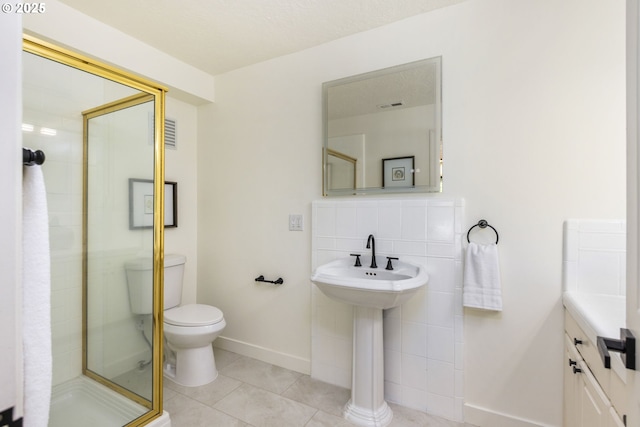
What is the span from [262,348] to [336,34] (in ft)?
7.88

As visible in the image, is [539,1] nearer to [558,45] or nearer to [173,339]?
[558,45]

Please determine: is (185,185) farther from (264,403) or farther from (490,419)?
(490,419)

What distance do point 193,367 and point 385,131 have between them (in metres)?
2.06

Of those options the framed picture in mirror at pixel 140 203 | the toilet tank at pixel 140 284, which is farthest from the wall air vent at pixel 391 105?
the toilet tank at pixel 140 284

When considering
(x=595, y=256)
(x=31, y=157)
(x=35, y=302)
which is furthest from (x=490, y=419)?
(x=31, y=157)

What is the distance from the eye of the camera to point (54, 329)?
5.36 ft

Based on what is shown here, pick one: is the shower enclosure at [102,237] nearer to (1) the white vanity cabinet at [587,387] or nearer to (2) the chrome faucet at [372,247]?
(2) the chrome faucet at [372,247]

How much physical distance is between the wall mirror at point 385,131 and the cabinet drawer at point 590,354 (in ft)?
2.99

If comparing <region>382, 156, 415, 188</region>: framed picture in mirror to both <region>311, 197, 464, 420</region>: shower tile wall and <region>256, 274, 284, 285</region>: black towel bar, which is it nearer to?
<region>311, 197, 464, 420</region>: shower tile wall

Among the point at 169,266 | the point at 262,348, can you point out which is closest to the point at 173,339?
the point at 169,266

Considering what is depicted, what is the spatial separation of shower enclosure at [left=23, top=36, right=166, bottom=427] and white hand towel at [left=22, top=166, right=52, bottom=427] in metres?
1.06

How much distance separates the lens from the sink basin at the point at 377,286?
4.94ft

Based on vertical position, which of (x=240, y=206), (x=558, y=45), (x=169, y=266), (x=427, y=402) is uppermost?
(x=558, y=45)

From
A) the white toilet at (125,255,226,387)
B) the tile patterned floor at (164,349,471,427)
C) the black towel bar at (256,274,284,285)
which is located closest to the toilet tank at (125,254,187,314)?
the white toilet at (125,255,226,387)
